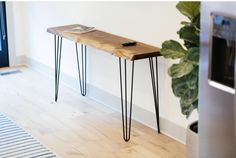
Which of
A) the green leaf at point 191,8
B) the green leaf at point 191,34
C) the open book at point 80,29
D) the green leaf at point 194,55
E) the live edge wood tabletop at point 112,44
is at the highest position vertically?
the green leaf at point 191,8

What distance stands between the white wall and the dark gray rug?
860 millimetres

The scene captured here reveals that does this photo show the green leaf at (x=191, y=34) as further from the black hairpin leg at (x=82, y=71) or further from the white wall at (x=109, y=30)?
the black hairpin leg at (x=82, y=71)

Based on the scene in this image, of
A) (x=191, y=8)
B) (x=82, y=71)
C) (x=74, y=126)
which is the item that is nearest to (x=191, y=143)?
(x=191, y=8)

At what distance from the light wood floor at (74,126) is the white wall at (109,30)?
8.1 inches

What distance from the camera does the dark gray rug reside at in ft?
8.80

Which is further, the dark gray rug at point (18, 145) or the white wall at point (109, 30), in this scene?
the white wall at point (109, 30)

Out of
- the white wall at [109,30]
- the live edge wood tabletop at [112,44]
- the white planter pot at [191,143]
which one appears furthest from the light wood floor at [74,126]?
the live edge wood tabletop at [112,44]

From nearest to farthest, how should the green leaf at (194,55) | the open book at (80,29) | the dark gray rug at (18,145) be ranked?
1. the green leaf at (194,55)
2. the dark gray rug at (18,145)
3. the open book at (80,29)

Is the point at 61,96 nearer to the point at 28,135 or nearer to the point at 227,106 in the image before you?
the point at 28,135

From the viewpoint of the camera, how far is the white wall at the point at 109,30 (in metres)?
2.89

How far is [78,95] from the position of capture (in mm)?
3863

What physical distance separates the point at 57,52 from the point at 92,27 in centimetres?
50

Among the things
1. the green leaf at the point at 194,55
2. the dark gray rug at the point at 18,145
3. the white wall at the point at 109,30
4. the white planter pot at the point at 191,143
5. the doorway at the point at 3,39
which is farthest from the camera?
the doorway at the point at 3,39

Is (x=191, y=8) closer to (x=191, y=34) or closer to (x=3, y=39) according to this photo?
(x=191, y=34)
